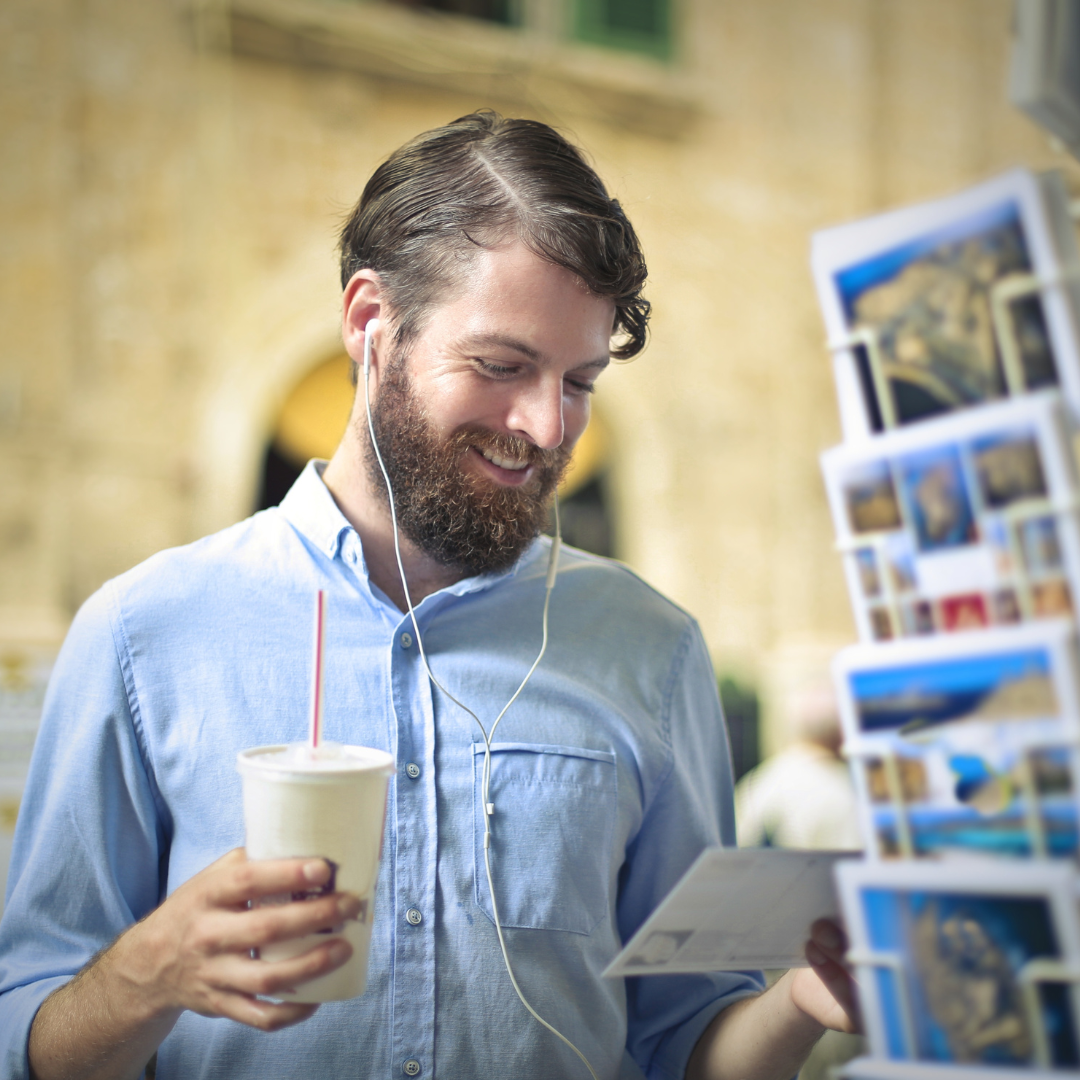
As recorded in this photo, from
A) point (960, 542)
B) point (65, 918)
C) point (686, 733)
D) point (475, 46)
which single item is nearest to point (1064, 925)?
point (960, 542)

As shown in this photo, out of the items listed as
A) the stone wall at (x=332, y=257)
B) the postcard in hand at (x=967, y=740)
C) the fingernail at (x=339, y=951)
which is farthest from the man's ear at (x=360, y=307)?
the stone wall at (x=332, y=257)

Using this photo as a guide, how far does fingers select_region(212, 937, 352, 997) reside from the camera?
2.91 ft

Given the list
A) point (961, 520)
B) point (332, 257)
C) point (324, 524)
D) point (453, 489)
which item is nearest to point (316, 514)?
point (324, 524)

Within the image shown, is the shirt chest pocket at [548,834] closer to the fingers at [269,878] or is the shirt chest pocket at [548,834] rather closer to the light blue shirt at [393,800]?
the light blue shirt at [393,800]

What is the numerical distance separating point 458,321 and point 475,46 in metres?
4.73

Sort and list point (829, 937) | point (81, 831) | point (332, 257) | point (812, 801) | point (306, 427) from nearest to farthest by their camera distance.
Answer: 1. point (829, 937)
2. point (81, 831)
3. point (812, 801)
4. point (332, 257)
5. point (306, 427)

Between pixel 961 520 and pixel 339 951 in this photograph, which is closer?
pixel 961 520

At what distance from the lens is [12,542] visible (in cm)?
464

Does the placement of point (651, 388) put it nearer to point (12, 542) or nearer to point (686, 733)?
Answer: point (12, 542)

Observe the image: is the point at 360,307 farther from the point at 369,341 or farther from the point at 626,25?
the point at 626,25

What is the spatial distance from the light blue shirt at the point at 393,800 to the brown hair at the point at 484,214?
34 cm

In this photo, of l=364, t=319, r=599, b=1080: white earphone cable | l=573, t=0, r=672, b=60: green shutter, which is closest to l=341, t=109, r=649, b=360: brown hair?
l=364, t=319, r=599, b=1080: white earphone cable

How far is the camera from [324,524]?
4.82ft

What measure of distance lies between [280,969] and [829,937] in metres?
0.58
